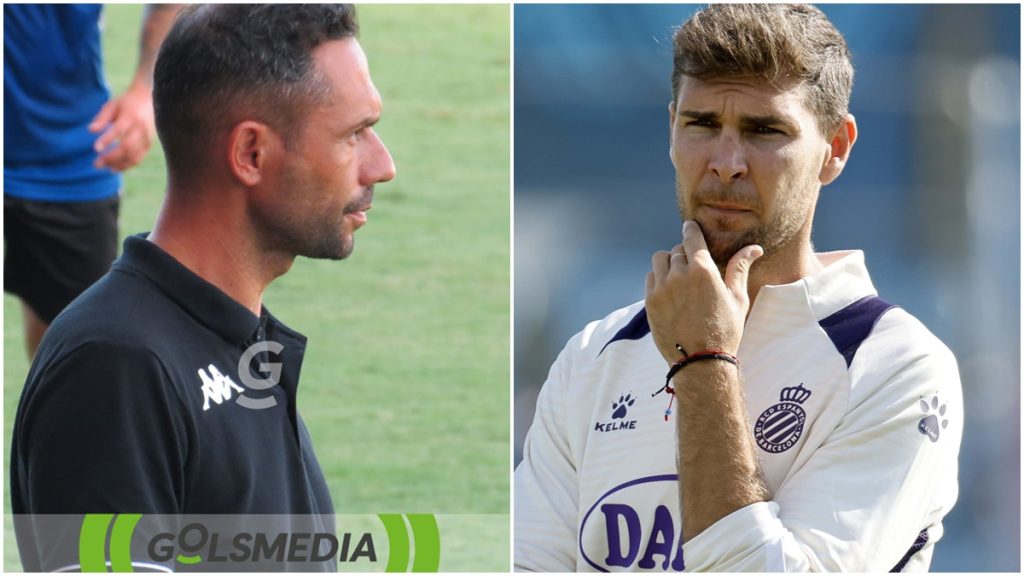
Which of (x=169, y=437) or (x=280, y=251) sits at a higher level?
(x=280, y=251)

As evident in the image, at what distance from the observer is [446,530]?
13.5ft

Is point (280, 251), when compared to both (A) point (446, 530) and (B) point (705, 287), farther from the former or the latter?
(A) point (446, 530)

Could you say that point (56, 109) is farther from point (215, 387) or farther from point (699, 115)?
point (699, 115)

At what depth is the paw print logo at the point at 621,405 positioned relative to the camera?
8.26ft

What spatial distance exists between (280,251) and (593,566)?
2.78 feet

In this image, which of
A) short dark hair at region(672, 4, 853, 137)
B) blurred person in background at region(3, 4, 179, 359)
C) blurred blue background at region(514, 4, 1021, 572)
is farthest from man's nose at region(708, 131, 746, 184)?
blurred person in background at region(3, 4, 179, 359)

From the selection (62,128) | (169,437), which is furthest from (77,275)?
(169,437)

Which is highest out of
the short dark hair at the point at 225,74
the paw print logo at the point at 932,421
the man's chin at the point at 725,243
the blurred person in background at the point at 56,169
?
the blurred person in background at the point at 56,169

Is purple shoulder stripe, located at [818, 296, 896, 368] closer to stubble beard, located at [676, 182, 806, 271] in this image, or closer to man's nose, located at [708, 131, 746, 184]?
stubble beard, located at [676, 182, 806, 271]

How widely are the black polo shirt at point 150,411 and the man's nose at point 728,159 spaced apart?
0.91m

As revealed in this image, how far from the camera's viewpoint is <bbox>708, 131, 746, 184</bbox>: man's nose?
2.38 metres

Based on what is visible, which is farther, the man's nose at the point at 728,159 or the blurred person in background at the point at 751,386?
the man's nose at the point at 728,159

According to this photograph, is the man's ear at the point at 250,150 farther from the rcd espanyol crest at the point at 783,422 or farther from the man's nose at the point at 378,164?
the rcd espanyol crest at the point at 783,422

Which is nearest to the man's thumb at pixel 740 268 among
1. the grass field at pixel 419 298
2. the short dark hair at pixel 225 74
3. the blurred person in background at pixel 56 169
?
the short dark hair at pixel 225 74
